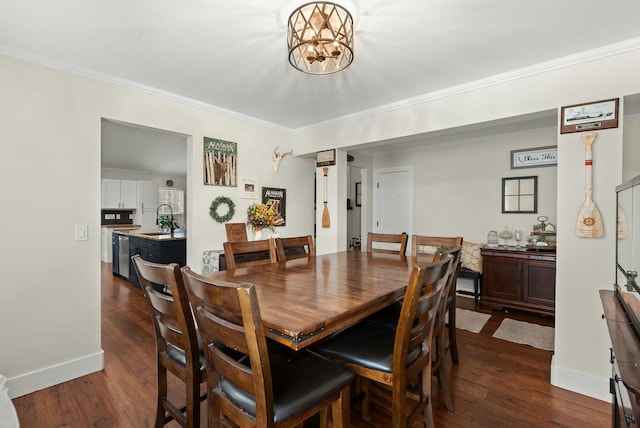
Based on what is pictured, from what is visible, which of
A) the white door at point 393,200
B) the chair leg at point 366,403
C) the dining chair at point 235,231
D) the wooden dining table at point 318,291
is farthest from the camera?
the white door at point 393,200

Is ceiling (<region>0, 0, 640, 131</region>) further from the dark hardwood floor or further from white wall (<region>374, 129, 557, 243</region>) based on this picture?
the dark hardwood floor

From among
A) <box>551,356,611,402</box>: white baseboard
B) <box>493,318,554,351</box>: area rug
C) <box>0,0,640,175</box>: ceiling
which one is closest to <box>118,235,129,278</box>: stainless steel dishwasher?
<box>0,0,640,175</box>: ceiling

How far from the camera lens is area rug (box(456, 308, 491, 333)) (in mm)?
3287

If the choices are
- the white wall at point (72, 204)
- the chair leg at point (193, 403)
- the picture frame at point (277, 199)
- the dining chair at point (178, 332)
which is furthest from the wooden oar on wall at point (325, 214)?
the chair leg at point (193, 403)

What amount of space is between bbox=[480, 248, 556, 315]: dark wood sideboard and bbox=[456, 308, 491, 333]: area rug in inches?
14.8

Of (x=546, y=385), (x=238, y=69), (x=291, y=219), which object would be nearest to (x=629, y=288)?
(x=546, y=385)

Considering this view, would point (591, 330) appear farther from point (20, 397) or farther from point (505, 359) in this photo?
point (20, 397)

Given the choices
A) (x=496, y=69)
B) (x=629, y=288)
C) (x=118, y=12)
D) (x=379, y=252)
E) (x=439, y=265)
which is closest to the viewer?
(x=629, y=288)

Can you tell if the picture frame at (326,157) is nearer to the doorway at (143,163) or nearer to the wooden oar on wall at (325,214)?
the wooden oar on wall at (325,214)

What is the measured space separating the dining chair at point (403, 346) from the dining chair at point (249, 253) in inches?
37.7

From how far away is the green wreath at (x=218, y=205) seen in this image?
3.44 meters

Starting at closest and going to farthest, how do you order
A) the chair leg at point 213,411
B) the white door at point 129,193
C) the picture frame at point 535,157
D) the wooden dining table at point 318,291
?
the wooden dining table at point 318,291 → the chair leg at point 213,411 → the picture frame at point 535,157 → the white door at point 129,193

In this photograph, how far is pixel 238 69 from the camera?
2.48 m

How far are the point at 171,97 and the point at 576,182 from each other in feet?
11.7
